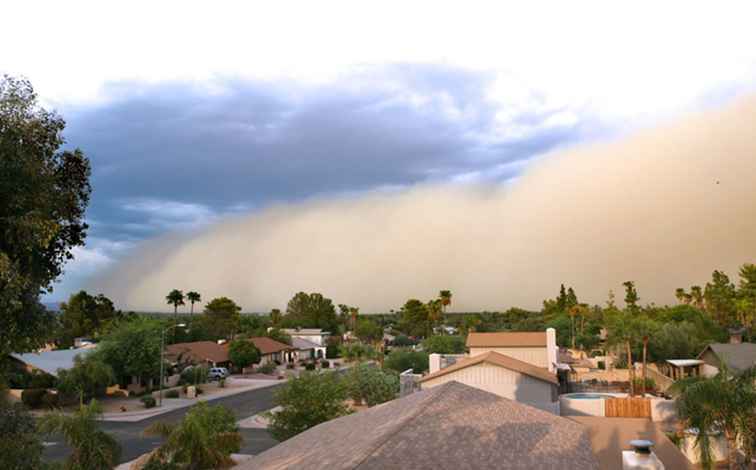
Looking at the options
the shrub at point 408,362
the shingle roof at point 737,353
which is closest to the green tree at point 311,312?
the shrub at point 408,362

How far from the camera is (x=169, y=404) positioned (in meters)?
58.7

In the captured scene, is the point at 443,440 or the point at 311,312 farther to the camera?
the point at 311,312

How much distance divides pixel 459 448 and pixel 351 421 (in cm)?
608

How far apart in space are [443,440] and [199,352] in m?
76.8

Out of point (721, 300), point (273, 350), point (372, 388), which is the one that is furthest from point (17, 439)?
point (721, 300)

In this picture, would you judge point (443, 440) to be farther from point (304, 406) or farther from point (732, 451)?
point (304, 406)

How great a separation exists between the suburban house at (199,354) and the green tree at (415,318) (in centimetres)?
7779

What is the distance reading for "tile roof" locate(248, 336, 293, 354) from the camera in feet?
330

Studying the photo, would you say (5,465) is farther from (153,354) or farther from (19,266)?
(153,354)

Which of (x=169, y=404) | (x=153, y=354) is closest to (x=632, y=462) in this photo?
(x=169, y=404)

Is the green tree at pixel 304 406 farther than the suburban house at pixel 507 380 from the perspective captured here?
No

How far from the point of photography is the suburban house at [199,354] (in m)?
77.4

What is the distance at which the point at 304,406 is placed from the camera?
106ft

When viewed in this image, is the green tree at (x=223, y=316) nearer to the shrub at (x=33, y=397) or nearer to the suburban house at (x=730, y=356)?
the shrub at (x=33, y=397)
